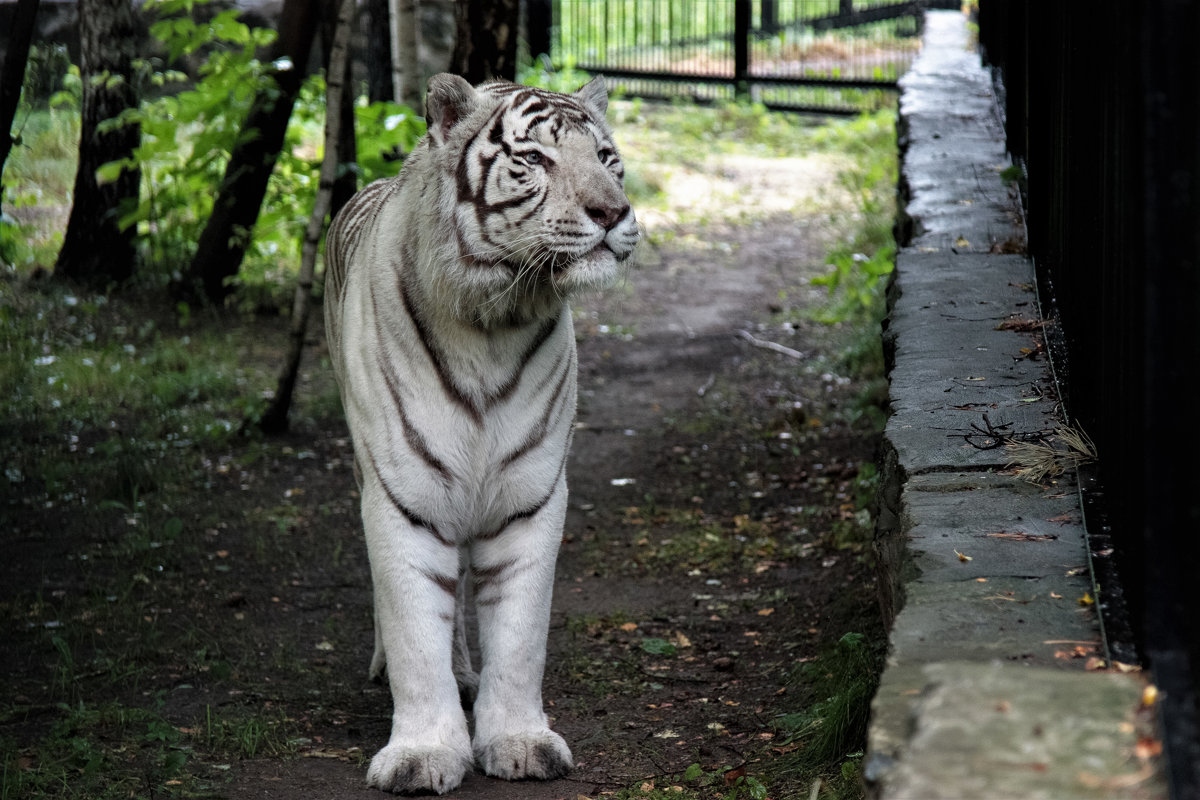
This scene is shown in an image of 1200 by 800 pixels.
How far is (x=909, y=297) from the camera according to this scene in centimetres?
462

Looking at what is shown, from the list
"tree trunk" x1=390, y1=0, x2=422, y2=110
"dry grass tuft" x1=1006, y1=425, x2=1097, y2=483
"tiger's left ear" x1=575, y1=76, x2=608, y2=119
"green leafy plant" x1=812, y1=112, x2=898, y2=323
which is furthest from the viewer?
"green leafy plant" x1=812, y1=112, x2=898, y2=323

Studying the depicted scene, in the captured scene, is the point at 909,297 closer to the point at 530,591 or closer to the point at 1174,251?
the point at 530,591

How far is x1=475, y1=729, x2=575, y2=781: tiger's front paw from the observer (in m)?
3.23

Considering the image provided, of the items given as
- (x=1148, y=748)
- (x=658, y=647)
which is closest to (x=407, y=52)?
(x=658, y=647)

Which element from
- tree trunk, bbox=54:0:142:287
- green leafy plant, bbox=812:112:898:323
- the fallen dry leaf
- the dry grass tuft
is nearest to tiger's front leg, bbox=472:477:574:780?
the dry grass tuft

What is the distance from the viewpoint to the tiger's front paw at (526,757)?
3227 millimetres

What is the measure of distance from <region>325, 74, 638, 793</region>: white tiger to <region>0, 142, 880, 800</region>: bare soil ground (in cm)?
21

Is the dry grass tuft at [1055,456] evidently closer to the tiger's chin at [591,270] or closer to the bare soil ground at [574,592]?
the bare soil ground at [574,592]

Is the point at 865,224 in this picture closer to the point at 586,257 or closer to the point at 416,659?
the point at 586,257

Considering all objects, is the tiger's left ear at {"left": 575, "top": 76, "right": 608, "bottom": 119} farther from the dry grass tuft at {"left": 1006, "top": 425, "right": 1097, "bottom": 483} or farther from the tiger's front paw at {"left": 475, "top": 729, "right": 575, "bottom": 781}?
A: the tiger's front paw at {"left": 475, "top": 729, "right": 575, "bottom": 781}

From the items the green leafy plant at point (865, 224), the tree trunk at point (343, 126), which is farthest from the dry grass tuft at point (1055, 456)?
the tree trunk at point (343, 126)

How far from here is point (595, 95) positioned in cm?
350

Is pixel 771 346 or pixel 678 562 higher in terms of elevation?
pixel 771 346

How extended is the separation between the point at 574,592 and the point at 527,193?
1986 mm
